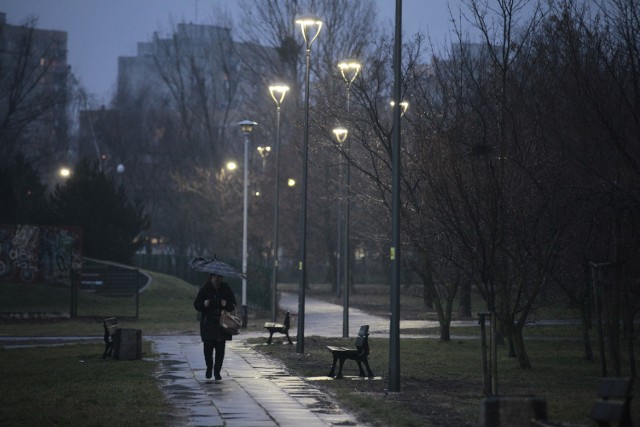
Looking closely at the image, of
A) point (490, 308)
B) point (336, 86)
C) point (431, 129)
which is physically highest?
point (336, 86)

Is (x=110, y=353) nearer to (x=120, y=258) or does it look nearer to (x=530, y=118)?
(x=530, y=118)

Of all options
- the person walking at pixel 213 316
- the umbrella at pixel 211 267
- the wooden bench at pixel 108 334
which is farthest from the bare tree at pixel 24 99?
the person walking at pixel 213 316

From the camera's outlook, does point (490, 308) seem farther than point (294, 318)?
No

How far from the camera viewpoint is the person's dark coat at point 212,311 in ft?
64.4

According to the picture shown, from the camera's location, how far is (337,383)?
760 inches

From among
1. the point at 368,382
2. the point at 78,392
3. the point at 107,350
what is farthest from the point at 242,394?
the point at 107,350

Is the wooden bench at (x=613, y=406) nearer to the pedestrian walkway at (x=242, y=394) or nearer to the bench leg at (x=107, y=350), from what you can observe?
the pedestrian walkway at (x=242, y=394)

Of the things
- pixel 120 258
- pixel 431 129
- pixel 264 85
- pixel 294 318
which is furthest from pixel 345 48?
pixel 431 129

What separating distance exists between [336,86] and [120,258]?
868 inches

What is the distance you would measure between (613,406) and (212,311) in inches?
416

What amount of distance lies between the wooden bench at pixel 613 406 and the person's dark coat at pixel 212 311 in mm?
9983

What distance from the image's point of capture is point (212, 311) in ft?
64.7

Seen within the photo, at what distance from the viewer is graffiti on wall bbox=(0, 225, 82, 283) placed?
4940cm

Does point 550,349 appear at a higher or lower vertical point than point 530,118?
lower
